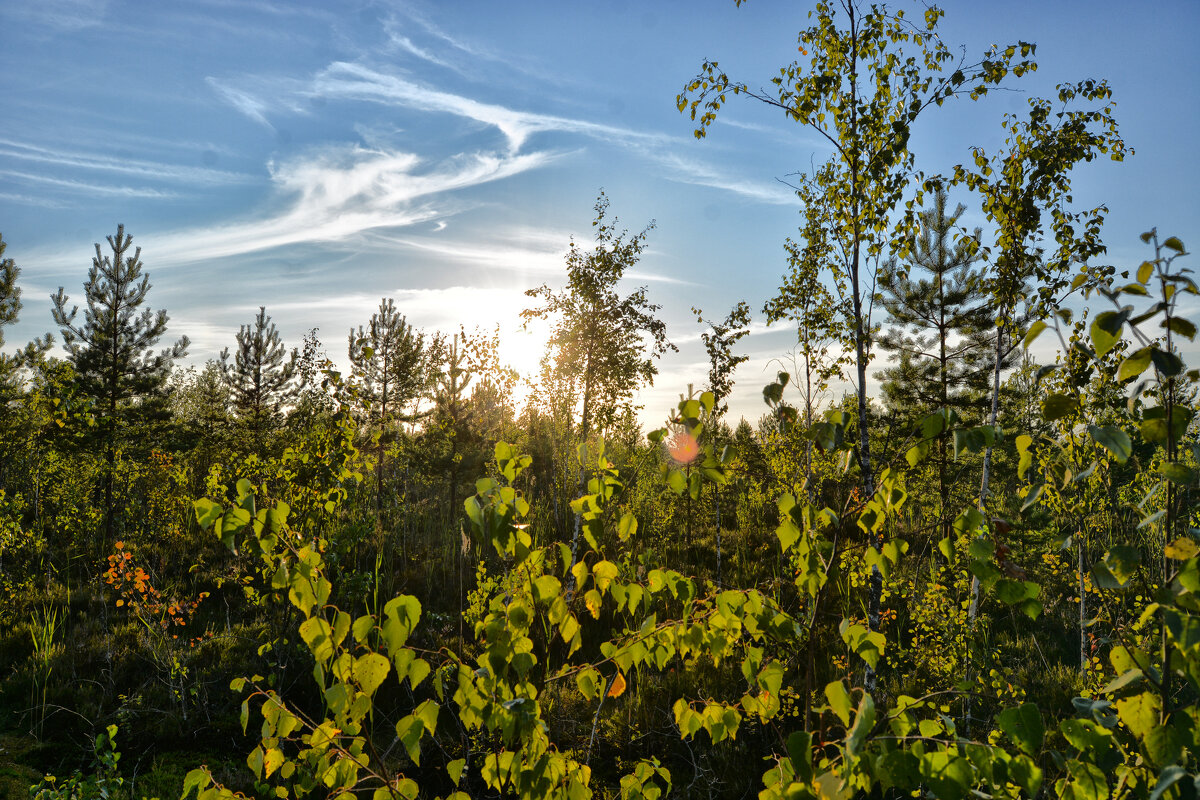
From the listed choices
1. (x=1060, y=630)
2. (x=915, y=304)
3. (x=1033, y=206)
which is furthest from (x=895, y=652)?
(x=915, y=304)

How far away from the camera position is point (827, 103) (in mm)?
4309

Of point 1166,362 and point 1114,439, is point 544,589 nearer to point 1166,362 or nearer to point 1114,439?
point 1114,439

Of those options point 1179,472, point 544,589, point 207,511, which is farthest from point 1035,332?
point 207,511

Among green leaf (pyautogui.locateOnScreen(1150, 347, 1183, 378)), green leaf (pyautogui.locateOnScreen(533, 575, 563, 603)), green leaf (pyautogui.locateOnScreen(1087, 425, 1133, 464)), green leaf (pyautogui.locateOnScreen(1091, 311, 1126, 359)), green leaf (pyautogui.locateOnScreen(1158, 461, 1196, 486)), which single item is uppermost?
green leaf (pyautogui.locateOnScreen(1091, 311, 1126, 359))

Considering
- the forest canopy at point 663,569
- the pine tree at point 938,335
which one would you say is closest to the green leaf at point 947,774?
the forest canopy at point 663,569

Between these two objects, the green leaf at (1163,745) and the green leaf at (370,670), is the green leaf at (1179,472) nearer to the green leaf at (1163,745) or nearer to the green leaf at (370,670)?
the green leaf at (1163,745)

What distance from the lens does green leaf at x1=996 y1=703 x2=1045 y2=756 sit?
1.09 meters

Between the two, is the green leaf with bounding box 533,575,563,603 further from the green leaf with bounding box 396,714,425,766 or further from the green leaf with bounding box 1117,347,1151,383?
the green leaf with bounding box 1117,347,1151,383

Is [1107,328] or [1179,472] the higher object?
[1107,328]

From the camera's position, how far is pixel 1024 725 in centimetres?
112

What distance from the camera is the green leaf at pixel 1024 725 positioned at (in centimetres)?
109

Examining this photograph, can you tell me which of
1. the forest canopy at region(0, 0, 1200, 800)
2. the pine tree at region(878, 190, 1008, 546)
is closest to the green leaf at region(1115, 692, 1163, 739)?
the forest canopy at region(0, 0, 1200, 800)

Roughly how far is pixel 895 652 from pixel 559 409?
18.8 feet

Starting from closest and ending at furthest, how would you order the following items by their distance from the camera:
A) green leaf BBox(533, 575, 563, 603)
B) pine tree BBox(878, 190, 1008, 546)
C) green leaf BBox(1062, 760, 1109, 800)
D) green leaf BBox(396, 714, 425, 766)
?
green leaf BBox(1062, 760, 1109, 800), green leaf BBox(396, 714, 425, 766), green leaf BBox(533, 575, 563, 603), pine tree BBox(878, 190, 1008, 546)
